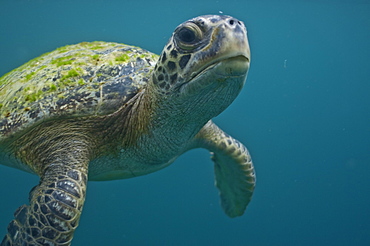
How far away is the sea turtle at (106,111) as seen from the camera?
191 centimetres

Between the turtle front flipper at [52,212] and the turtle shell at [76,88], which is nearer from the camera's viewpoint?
the turtle front flipper at [52,212]

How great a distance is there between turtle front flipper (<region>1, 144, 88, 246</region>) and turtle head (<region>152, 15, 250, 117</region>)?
1.06 meters

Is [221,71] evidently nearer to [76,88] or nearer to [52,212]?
[52,212]

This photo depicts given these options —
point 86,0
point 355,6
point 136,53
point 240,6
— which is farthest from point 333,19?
point 136,53

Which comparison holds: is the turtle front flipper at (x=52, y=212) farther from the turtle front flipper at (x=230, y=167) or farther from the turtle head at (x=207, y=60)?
the turtle front flipper at (x=230, y=167)

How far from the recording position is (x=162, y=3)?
82.1ft

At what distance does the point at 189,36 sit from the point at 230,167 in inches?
112

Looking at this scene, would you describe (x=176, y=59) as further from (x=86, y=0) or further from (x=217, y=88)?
(x=86, y=0)

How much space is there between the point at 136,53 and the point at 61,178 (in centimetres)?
161

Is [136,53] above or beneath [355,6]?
beneath

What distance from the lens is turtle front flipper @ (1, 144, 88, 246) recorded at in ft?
6.97

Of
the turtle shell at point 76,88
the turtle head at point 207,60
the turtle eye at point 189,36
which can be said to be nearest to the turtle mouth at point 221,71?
the turtle head at point 207,60

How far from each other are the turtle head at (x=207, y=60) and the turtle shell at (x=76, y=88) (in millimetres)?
909

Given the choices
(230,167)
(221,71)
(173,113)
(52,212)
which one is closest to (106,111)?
(173,113)
